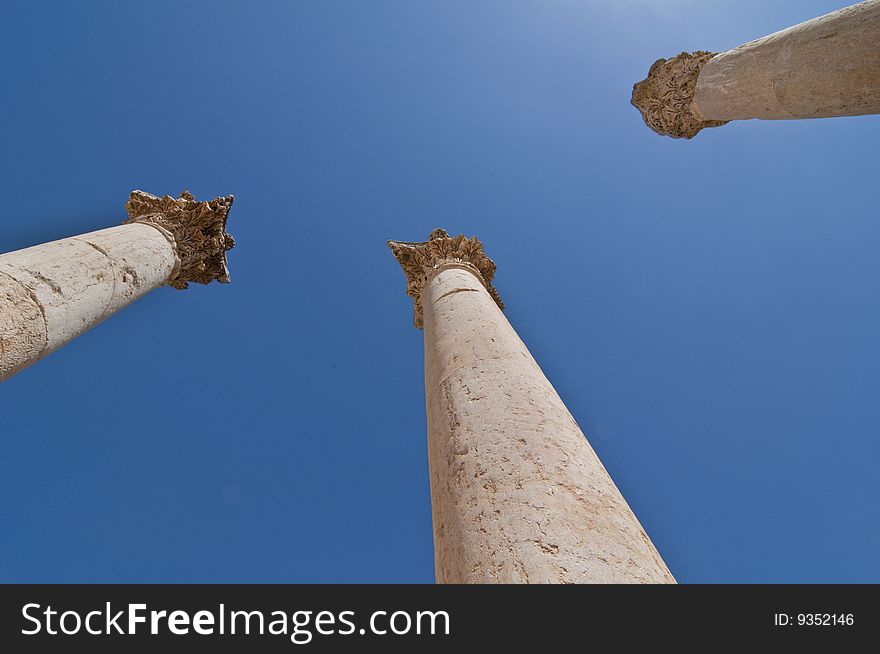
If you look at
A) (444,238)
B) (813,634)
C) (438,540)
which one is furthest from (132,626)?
(444,238)

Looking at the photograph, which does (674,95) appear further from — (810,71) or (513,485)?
(513,485)

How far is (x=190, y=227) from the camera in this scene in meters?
17.8

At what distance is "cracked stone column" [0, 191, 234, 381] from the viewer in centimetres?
998

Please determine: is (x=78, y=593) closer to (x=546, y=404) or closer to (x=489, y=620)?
(x=489, y=620)

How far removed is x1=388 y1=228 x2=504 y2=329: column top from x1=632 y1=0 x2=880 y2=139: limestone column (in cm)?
664

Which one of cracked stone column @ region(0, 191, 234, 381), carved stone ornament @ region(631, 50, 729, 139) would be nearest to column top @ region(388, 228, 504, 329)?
cracked stone column @ region(0, 191, 234, 381)

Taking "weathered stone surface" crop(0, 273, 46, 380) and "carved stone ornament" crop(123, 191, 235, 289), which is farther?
"carved stone ornament" crop(123, 191, 235, 289)

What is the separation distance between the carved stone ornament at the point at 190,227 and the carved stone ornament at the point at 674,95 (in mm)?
13689

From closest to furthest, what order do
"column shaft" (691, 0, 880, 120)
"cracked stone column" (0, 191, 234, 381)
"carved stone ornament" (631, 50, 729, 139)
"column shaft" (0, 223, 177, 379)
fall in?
1. "column shaft" (0, 223, 177, 379)
2. "cracked stone column" (0, 191, 234, 381)
3. "column shaft" (691, 0, 880, 120)
4. "carved stone ornament" (631, 50, 729, 139)

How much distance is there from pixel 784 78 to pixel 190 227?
16262 mm

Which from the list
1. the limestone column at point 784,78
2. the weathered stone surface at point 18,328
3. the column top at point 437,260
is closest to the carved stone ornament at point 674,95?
the limestone column at point 784,78

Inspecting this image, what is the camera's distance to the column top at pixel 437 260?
57.7ft

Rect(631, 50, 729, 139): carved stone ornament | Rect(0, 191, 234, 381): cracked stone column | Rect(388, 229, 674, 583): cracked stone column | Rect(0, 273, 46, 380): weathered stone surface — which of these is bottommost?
Rect(388, 229, 674, 583): cracked stone column

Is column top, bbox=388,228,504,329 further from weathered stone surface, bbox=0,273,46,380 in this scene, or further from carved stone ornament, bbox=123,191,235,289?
weathered stone surface, bbox=0,273,46,380
